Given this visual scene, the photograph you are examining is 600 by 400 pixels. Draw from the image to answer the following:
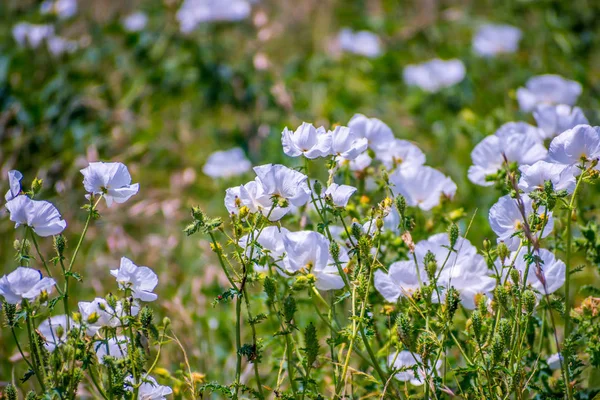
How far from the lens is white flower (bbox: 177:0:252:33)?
348 cm

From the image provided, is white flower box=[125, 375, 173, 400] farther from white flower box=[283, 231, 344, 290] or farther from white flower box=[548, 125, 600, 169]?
white flower box=[548, 125, 600, 169]

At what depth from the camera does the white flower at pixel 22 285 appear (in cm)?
111

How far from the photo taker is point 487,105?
11.0ft

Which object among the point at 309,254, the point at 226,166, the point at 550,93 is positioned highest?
the point at 550,93

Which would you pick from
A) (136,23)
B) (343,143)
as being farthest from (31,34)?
(343,143)

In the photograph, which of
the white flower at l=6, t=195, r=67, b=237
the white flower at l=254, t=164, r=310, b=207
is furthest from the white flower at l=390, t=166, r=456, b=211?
the white flower at l=6, t=195, r=67, b=237

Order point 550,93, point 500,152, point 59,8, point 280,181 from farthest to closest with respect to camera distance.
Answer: point 59,8
point 550,93
point 500,152
point 280,181

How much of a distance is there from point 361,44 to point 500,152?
2444 millimetres

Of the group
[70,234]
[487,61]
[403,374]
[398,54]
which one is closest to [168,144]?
[70,234]

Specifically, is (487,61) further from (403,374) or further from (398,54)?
(403,374)

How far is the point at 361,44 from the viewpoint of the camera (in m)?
3.86

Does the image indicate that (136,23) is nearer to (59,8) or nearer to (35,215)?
(59,8)

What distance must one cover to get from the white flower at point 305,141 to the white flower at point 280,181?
45 mm

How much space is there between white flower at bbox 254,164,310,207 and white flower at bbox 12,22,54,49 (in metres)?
2.78
